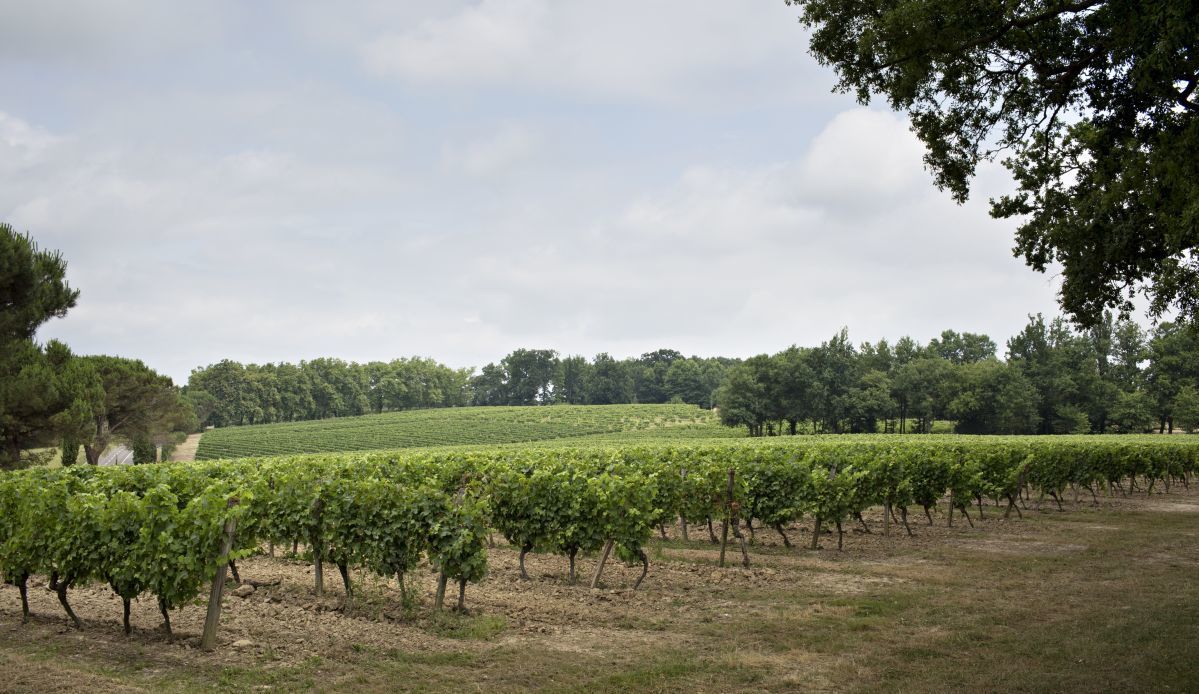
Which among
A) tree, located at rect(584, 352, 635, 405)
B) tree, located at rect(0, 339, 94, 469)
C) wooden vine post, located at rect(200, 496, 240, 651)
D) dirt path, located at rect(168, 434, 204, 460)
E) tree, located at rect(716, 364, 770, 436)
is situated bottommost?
dirt path, located at rect(168, 434, 204, 460)

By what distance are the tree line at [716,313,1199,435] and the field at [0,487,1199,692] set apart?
73817 millimetres

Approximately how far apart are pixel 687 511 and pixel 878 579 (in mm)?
4012

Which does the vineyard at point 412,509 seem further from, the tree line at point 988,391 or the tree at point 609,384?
the tree at point 609,384

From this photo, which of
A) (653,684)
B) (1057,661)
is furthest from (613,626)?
(1057,661)

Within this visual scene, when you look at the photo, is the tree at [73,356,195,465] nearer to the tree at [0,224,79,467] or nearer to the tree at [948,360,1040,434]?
the tree at [0,224,79,467]

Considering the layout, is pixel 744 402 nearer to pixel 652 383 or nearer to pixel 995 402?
pixel 995 402

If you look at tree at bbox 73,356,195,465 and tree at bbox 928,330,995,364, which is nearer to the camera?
tree at bbox 73,356,195,465

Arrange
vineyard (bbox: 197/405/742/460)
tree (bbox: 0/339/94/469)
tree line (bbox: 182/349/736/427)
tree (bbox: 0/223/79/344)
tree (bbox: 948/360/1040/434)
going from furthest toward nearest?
tree line (bbox: 182/349/736/427)
tree (bbox: 948/360/1040/434)
vineyard (bbox: 197/405/742/460)
tree (bbox: 0/339/94/469)
tree (bbox: 0/223/79/344)

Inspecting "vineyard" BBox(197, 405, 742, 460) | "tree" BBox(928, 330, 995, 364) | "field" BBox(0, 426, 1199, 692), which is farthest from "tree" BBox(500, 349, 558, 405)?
"field" BBox(0, 426, 1199, 692)

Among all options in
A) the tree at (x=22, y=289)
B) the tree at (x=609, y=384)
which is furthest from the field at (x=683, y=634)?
the tree at (x=609, y=384)

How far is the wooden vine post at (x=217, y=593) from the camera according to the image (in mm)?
7469

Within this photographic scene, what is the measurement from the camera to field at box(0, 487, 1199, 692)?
678 centimetres

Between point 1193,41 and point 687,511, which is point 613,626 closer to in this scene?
point 687,511

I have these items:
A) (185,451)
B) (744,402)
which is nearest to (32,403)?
(185,451)
